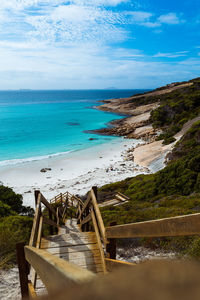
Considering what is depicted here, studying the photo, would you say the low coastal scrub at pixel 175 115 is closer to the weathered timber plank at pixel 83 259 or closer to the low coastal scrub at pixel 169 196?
the low coastal scrub at pixel 169 196

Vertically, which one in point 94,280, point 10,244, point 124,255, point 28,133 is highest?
point 28,133

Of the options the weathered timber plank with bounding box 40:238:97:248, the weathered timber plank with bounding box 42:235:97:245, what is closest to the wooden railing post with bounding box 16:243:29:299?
the weathered timber plank with bounding box 40:238:97:248

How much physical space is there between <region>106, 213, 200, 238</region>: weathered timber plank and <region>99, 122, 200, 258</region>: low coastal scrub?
305cm

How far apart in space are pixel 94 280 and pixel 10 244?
230 inches

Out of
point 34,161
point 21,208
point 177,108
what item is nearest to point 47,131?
point 34,161

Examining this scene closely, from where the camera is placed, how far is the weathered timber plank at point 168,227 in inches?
52.5

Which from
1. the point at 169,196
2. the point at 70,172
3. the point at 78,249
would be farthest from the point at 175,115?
the point at 78,249

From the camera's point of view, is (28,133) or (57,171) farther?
(28,133)

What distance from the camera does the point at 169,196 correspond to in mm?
10984

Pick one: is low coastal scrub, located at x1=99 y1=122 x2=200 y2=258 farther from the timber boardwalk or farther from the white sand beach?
the white sand beach

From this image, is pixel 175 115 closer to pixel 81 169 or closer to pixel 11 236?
pixel 81 169

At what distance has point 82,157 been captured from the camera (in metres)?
29.4

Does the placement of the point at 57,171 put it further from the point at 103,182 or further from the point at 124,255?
the point at 124,255

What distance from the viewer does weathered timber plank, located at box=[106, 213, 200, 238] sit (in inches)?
52.5
